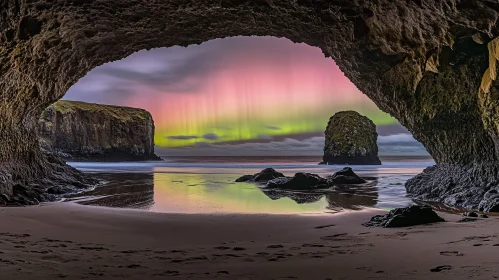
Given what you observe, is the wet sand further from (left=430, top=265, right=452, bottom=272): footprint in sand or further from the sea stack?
the sea stack

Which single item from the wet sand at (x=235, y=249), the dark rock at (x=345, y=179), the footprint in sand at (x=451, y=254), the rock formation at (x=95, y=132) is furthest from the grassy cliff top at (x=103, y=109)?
the footprint in sand at (x=451, y=254)

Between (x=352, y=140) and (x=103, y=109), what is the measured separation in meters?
25.9

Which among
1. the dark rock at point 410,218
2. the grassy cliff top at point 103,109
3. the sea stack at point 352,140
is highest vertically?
the grassy cliff top at point 103,109

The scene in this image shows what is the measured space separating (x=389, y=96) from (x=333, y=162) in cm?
2466

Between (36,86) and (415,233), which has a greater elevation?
(36,86)

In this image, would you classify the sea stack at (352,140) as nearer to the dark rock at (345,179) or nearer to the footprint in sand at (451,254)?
the dark rock at (345,179)

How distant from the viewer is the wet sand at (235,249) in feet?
7.53

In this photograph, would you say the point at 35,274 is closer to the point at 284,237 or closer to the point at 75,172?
the point at 284,237

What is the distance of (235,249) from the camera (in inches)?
125

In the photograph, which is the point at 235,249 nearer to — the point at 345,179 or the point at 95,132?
the point at 345,179

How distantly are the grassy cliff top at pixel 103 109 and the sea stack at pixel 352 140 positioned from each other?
2239 cm

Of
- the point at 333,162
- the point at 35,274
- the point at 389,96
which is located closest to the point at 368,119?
the point at 333,162

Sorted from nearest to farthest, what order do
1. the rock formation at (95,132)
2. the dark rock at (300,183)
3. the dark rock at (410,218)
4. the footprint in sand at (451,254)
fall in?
the footprint in sand at (451,254) → the dark rock at (410,218) → the dark rock at (300,183) → the rock formation at (95,132)

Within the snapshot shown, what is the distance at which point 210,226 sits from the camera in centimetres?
441
